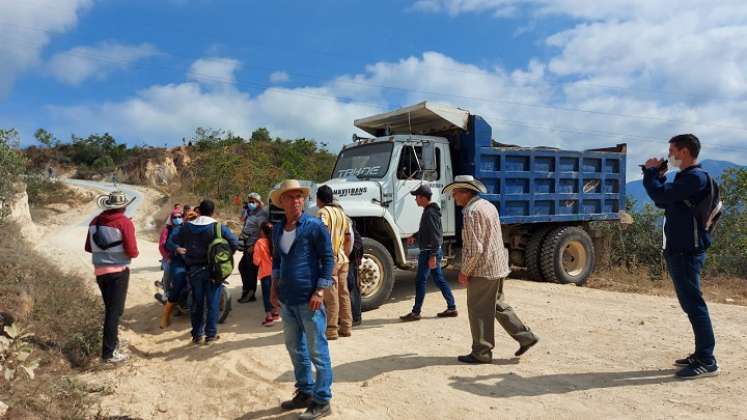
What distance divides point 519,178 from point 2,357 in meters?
6.72

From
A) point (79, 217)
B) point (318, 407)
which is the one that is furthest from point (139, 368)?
point (79, 217)

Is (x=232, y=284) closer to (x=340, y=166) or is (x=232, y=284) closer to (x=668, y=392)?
(x=340, y=166)

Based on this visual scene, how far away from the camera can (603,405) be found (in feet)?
11.7

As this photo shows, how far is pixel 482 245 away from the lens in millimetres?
4199

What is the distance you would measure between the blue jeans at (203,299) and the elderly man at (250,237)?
5.29 ft

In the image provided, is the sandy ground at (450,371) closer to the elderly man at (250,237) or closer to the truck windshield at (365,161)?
the elderly man at (250,237)

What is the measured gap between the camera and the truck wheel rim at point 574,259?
29.0ft

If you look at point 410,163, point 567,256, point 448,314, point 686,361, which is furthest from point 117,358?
point 567,256

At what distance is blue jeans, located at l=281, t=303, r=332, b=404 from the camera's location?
3414 mm

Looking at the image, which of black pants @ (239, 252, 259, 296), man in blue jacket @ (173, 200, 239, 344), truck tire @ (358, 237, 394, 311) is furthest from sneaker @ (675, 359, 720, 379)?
black pants @ (239, 252, 259, 296)

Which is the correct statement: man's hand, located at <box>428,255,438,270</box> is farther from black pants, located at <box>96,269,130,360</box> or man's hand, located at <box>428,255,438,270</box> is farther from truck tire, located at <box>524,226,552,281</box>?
truck tire, located at <box>524,226,552,281</box>

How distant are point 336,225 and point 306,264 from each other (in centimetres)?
161

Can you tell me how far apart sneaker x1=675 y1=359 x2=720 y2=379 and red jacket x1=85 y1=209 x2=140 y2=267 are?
15.9 feet

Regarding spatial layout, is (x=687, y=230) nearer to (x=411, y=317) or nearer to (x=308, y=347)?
(x=308, y=347)
